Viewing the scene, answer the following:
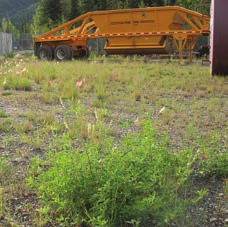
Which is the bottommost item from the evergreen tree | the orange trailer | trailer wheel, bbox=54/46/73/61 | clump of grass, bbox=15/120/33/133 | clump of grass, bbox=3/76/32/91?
clump of grass, bbox=15/120/33/133

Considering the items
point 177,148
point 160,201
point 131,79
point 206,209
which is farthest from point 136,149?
point 131,79

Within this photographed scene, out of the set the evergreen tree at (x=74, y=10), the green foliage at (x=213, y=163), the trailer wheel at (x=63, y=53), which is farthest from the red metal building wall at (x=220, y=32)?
the evergreen tree at (x=74, y=10)

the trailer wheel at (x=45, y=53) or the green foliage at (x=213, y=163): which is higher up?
the trailer wheel at (x=45, y=53)

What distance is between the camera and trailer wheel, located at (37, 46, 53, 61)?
1628 cm

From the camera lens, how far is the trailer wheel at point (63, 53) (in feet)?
51.2

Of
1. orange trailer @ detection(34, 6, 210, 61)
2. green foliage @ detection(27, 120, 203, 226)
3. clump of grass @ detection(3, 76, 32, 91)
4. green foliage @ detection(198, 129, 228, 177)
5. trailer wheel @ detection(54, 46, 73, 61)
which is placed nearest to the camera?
green foliage @ detection(27, 120, 203, 226)

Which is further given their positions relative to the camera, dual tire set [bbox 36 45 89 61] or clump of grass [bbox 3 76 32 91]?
dual tire set [bbox 36 45 89 61]

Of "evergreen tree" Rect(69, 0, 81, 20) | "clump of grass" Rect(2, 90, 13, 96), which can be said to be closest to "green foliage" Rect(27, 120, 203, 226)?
"clump of grass" Rect(2, 90, 13, 96)

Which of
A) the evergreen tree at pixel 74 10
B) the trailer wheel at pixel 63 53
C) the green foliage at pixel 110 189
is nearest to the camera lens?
the green foliage at pixel 110 189

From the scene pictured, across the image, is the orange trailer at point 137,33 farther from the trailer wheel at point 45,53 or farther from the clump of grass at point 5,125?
the clump of grass at point 5,125

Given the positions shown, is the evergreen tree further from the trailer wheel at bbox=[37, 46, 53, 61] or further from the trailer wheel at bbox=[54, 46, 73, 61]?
the trailer wheel at bbox=[54, 46, 73, 61]

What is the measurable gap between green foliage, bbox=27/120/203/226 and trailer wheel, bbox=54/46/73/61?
1356 centimetres

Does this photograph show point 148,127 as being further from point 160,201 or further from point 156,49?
point 156,49

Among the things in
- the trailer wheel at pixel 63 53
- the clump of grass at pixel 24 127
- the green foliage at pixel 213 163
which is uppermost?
the trailer wheel at pixel 63 53
